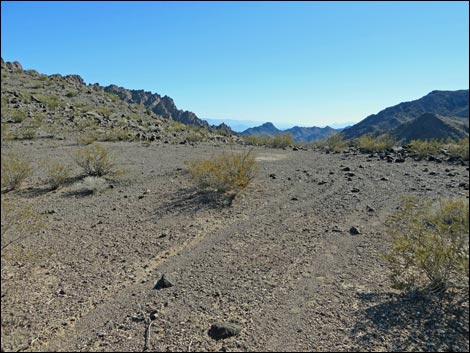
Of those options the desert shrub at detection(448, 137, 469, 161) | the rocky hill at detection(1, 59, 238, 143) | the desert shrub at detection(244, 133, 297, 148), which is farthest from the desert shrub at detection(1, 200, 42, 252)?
the desert shrub at detection(244, 133, 297, 148)

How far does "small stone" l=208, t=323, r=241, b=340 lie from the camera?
4.24 metres

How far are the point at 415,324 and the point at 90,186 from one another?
31.2 ft

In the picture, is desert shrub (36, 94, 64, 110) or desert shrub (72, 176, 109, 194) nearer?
desert shrub (72, 176, 109, 194)

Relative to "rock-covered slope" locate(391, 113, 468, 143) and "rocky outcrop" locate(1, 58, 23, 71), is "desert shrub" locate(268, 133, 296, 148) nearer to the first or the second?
"rock-covered slope" locate(391, 113, 468, 143)

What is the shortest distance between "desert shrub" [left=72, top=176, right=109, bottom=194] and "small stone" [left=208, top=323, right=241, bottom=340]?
25.9ft

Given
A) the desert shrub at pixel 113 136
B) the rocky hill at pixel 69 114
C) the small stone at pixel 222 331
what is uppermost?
the rocky hill at pixel 69 114

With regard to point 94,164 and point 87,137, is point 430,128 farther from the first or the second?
point 94,164

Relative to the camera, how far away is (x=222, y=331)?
427cm

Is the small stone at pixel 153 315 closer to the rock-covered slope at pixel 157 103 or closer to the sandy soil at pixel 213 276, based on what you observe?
the sandy soil at pixel 213 276

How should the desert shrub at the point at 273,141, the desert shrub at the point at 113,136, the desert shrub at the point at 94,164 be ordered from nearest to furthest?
the desert shrub at the point at 94,164 → the desert shrub at the point at 113,136 → the desert shrub at the point at 273,141

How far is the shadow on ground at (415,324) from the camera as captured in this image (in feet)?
12.9

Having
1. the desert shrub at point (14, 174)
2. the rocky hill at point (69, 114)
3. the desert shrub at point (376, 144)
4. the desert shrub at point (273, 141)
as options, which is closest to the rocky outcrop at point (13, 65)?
the rocky hill at point (69, 114)

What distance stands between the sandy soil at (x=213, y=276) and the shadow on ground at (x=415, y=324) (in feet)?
0.06

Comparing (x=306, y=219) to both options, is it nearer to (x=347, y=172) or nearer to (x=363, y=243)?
(x=363, y=243)
